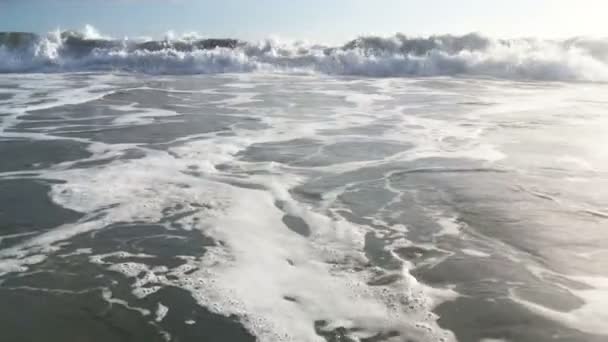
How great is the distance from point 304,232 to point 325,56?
26225mm

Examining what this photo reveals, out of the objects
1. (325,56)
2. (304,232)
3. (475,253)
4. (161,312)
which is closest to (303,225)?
(304,232)

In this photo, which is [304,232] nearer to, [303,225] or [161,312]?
[303,225]

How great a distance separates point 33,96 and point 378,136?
1055 cm

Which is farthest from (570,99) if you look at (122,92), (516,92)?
(122,92)

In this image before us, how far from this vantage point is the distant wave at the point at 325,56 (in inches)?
1040

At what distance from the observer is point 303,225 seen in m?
5.30

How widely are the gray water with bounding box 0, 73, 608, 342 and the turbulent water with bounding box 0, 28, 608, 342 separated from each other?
0.02m

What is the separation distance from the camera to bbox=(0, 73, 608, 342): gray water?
11.8ft

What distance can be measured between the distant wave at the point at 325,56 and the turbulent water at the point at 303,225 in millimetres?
14829

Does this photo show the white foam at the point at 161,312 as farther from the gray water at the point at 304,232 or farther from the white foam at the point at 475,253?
the white foam at the point at 475,253

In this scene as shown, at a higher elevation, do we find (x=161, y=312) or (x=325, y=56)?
(x=325, y=56)

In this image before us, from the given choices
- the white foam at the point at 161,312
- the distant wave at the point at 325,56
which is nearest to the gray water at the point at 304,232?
the white foam at the point at 161,312

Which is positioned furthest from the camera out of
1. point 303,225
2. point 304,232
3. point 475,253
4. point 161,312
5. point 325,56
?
point 325,56

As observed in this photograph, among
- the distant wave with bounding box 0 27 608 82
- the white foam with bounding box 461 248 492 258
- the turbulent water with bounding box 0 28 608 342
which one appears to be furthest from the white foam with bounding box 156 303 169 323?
the distant wave with bounding box 0 27 608 82
